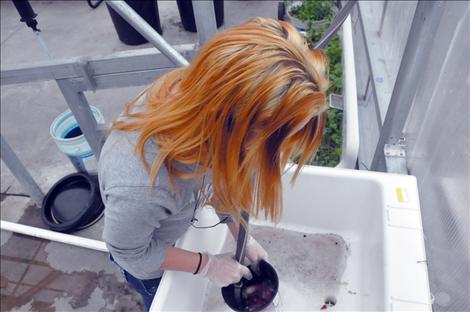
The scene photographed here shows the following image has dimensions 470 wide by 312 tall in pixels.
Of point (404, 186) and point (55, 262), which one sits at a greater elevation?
point (404, 186)

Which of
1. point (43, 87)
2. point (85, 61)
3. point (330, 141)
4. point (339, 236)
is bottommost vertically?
point (43, 87)

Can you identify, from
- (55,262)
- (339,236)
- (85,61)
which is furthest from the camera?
(55,262)

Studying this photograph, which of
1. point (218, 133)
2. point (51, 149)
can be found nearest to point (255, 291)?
point (218, 133)

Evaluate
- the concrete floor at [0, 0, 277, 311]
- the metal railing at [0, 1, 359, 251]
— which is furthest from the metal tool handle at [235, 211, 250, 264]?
the concrete floor at [0, 0, 277, 311]

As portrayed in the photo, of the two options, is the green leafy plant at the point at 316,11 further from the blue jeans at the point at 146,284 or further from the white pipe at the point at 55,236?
the blue jeans at the point at 146,284

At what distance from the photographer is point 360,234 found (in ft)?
3.30

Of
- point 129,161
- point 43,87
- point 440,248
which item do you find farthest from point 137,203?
point 43,87

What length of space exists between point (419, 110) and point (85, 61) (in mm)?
1088

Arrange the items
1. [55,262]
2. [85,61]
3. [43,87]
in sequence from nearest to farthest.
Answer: [85,61] < [55,262] < [43,87]

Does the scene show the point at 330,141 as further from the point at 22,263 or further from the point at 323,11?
the point at 22,263

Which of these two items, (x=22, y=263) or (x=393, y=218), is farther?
(x=22, y=263)

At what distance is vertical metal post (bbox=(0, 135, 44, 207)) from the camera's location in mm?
1546

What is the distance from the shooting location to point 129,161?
2.06 feet

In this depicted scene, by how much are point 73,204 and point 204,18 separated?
1.16 metres
